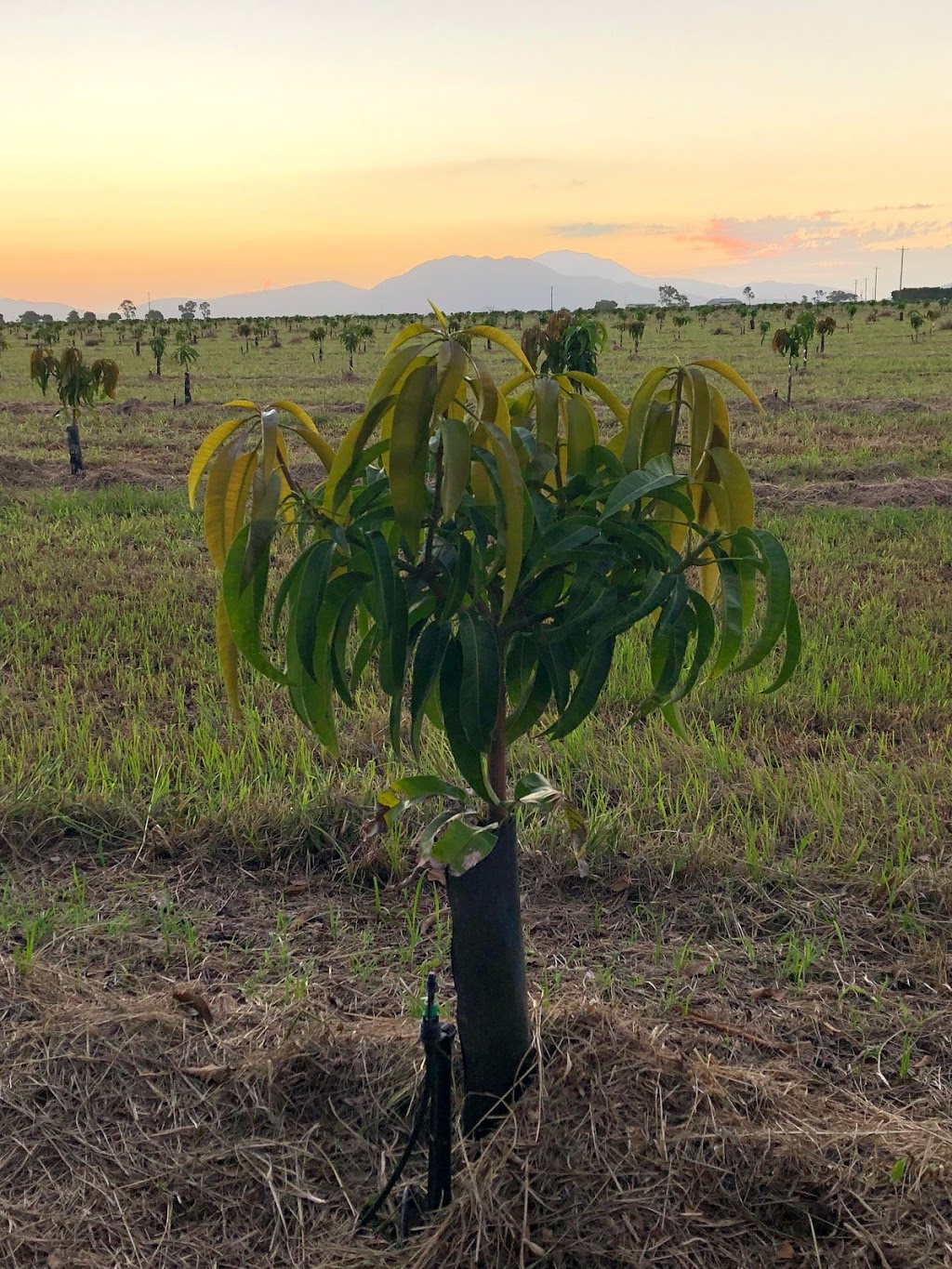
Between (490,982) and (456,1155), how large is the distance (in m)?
0.39

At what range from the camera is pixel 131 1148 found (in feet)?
6.91

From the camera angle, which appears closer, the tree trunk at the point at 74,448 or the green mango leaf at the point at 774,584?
the green mango leaf at the point at 774,584

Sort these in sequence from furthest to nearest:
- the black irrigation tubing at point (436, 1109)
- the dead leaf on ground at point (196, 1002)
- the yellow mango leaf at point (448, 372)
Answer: the dead leaf on ground at point (196, 1002) → the black irrigation tubing at point (436, 1109) → the yellow mango leaf at point (448, 372)

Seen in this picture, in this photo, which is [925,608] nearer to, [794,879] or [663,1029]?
[794,879]

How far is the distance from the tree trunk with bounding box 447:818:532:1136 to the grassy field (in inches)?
3.5

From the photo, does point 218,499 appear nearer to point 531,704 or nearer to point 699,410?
point 531,704

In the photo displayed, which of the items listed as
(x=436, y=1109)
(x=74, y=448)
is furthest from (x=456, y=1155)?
(x=74, y=448)

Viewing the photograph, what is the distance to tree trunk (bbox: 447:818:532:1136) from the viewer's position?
6.20 feet

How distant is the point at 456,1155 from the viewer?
2016 millimetres

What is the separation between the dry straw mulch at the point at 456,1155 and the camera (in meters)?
1.86

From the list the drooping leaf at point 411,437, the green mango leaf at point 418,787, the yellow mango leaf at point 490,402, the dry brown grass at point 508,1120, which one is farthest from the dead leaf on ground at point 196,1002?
the yellow mango leaf at point 490,402

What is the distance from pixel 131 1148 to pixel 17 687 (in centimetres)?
322

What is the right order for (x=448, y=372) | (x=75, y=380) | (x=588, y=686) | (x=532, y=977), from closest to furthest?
(x=448, y=372) < (x=588, y=686) < (x=532, y=977) < (x=75, y=380)

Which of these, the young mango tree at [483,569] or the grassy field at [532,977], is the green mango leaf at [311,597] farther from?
the grassy field at [532,977]
